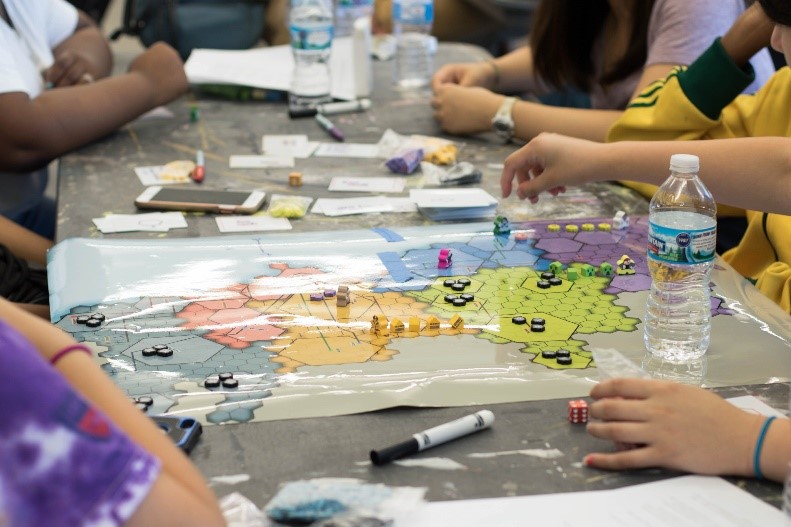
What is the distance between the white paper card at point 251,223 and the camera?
1.48m

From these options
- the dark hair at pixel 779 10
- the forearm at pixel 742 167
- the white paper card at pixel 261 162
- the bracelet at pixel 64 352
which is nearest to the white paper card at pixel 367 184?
the white paper card at pixel 261 162

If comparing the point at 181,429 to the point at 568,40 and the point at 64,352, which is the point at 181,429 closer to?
the point at 64,352

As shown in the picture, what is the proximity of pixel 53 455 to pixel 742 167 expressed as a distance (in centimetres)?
93

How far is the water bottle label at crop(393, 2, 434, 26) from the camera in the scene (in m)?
2.48

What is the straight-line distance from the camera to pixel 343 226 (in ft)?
4.92

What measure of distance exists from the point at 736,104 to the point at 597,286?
1.70 feet

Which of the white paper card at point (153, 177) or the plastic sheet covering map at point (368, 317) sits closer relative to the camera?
the plastic sheet covering map at point (368, 317)

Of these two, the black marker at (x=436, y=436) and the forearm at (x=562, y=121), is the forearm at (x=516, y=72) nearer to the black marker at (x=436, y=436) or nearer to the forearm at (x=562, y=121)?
the forearm at (x=562, y=121)

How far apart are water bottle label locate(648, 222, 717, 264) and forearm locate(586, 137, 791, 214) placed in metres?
0.17

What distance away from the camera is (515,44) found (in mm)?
4020

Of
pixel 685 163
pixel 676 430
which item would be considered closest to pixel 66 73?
pixel 685 163

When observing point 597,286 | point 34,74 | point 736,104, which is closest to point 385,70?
point 34,74

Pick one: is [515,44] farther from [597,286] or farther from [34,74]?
[597,286]

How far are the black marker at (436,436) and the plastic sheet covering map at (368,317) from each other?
50 millimetres
